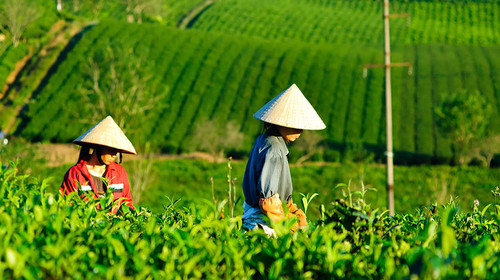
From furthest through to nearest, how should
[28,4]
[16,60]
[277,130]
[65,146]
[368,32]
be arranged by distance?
[368,32]
[28,4]
[16,60]
[65,146]
[277,130]

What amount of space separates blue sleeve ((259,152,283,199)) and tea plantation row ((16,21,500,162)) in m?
25.6

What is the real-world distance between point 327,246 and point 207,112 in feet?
119

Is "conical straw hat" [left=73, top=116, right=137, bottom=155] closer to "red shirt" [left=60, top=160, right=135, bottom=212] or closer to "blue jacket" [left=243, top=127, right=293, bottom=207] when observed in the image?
"red shirt" [left=60, top=160, right=135, bottom=212]

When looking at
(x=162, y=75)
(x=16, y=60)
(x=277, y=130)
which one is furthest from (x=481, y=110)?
(x=16, y=60)

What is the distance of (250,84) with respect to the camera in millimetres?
42656

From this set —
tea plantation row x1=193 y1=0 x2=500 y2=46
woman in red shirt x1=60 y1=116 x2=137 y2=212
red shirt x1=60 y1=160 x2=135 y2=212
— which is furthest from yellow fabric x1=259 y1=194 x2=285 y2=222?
tea plantation row x1=193 y1=0 x2=500 y2=46

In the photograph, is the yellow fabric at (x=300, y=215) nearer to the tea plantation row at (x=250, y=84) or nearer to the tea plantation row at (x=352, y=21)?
the tea plantation row at (x=250, y=84)

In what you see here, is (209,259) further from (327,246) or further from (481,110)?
(481,110)

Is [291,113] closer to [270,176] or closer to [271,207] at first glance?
[270,176]

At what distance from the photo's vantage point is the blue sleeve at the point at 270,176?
13.5 ft

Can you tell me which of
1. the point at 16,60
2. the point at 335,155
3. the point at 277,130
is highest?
the point at 16,60

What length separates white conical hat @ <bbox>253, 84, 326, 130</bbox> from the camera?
4.36 metres

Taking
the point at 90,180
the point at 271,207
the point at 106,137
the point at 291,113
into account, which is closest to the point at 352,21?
the point at 106,137

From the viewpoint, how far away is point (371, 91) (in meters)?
41.6
